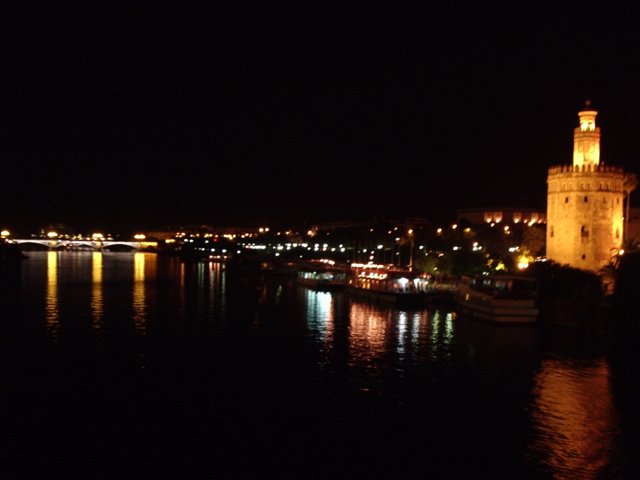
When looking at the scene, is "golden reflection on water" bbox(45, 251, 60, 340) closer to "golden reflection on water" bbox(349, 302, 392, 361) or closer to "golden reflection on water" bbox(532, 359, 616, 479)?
"golden reflection on water" bbox(349, 302, 392, 361)

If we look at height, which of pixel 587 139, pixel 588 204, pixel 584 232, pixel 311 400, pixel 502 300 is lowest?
pixel 311 400

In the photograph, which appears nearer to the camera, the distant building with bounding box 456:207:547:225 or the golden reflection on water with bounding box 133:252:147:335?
the golden reflection on water with bounding box 133:252:147:335

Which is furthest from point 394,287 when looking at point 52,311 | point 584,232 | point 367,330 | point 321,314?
point 52,311

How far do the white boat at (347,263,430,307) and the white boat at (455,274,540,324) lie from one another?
4011 mm

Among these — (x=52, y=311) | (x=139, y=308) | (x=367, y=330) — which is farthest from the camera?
(x=139, y=308)

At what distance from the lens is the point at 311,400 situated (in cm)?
2222

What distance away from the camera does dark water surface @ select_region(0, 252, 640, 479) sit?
17156 mm

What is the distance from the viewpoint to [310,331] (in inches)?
1432

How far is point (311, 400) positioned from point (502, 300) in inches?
712

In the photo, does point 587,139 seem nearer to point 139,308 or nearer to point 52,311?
point 139,308

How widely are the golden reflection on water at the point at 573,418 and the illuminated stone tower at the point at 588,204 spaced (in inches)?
692

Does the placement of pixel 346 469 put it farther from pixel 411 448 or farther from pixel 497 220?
pixel 497 220

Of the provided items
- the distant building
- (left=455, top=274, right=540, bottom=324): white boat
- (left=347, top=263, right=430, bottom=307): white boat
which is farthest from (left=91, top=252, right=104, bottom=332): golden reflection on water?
the distant building

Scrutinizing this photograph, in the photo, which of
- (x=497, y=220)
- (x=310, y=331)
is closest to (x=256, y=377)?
(x=310, y=331)
